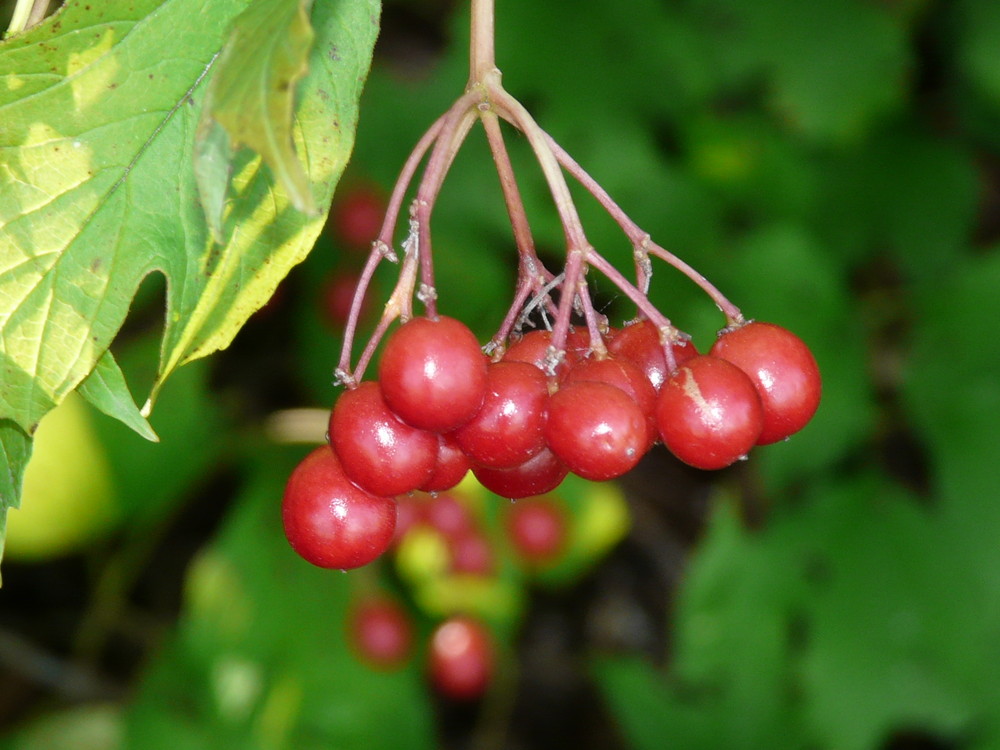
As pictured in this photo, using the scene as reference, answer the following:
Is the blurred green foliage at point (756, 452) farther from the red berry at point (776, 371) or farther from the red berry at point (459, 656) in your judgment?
the red berry at point (776, 371)

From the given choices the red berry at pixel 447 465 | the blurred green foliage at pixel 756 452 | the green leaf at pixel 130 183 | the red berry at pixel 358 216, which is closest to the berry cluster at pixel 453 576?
the blurred green foliage at pixel 756 452

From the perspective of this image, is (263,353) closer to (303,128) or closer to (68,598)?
(68,598)

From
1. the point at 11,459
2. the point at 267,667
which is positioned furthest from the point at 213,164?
the point at 267,667

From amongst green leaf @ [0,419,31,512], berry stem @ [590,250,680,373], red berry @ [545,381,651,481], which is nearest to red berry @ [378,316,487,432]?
red berry @ [545,381,651,481]

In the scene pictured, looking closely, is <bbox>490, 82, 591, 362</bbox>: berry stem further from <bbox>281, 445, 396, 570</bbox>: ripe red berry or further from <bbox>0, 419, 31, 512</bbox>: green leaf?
<bbox>0, 419, 31, 512</bbox>: green leaf

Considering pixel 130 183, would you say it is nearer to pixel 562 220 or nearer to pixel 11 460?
pixel 11 460

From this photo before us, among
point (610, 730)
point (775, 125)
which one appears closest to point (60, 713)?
point (610, 730)
